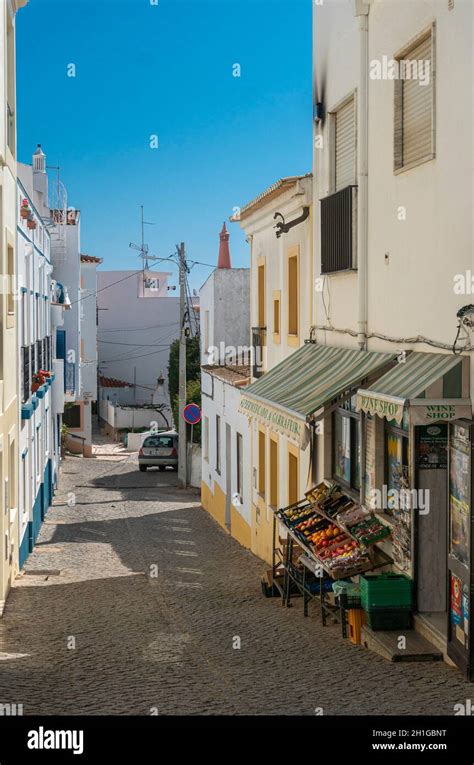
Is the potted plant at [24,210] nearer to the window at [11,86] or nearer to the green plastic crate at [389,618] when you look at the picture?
the window at [11,86]

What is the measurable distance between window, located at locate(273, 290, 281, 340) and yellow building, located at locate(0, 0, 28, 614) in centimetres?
465

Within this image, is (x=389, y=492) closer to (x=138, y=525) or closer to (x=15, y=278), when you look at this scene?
(x=15, y=278)

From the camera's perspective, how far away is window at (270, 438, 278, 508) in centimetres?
1844

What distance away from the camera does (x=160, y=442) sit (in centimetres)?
3875

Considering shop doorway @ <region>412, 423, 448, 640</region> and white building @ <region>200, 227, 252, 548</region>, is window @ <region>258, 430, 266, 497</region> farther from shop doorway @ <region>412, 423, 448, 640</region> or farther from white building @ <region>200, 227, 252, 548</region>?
shop doorway @ <region>412, 423, 448, 640</region>

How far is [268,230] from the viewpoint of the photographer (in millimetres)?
19281

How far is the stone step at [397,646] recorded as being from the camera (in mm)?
9625

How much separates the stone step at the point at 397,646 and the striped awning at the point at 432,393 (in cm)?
217

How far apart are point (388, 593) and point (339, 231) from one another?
5.09m

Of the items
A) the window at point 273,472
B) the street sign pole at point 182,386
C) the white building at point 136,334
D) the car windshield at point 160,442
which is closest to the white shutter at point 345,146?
the window at point 273,472

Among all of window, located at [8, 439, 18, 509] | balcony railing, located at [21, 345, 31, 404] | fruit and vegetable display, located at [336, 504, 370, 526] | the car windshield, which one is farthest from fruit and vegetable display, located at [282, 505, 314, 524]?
the car windshield
